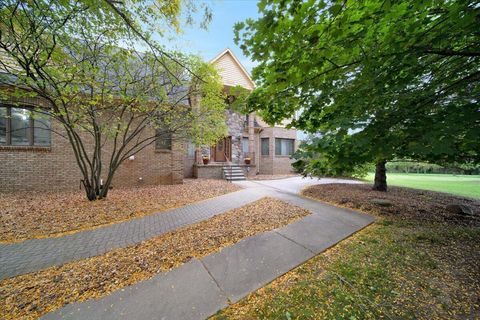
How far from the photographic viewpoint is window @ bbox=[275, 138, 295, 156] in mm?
17577

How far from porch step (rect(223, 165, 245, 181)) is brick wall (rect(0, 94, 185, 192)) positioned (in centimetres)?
399

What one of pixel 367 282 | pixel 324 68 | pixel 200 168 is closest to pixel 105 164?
pixel 200 168

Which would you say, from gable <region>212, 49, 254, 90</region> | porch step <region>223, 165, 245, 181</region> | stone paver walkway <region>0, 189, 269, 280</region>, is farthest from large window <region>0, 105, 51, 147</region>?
gable <region>212, 49, 254, 90</region>

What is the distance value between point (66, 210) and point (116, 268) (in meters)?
4.27

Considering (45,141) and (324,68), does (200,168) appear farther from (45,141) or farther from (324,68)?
(324,68)

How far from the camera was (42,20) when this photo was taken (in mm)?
3656


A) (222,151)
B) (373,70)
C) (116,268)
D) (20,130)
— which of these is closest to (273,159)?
(222,151)

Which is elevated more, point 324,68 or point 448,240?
point 324,68

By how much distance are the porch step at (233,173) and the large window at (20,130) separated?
9.13 metres

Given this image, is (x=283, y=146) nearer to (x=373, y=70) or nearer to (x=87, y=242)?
(x=373, y=70)

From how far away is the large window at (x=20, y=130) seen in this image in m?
7.71

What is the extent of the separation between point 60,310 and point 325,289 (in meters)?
3.22

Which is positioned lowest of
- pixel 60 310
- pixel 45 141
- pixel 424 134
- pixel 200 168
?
pixel 60 310

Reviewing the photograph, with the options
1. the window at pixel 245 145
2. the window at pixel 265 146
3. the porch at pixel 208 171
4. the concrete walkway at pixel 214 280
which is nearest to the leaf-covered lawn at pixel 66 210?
the concrete walkway at pixel 214 280
